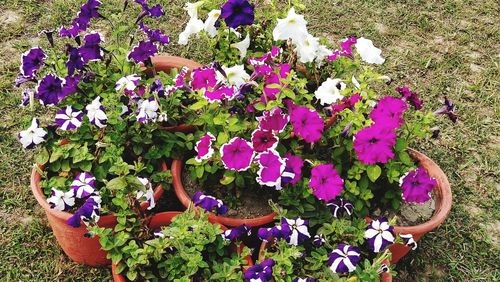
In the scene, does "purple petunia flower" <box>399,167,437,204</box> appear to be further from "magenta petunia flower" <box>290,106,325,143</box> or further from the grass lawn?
the grass lawn

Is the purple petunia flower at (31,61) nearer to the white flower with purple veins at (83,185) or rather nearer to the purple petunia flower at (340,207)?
the white flower with purple veins at (83,185)

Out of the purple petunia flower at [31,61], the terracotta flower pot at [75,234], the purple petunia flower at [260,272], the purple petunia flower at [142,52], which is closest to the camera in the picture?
the purple petunia flower at [260,272]

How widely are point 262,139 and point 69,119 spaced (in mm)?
791

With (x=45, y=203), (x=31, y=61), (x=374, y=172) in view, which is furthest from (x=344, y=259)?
(x=31, y=61)

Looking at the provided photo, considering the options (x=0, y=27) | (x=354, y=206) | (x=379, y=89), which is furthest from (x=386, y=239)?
(x=0, y=27)

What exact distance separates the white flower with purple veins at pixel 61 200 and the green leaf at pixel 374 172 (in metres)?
1.19

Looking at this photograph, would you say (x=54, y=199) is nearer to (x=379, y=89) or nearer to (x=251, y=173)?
(x=251, y=173)

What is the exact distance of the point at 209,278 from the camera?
85.9 inches

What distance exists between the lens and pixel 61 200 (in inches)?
85.0

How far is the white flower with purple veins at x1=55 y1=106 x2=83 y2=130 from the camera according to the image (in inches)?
89.0

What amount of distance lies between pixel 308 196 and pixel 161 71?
0.99 metres

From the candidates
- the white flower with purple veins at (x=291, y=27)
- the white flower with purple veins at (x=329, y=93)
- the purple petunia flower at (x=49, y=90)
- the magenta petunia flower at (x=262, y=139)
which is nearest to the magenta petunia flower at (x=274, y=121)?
the magenta petunia flower at (x=262, y=139)

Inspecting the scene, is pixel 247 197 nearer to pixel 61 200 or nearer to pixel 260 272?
pixel 260 272

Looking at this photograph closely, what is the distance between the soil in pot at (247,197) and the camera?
8.08 feet
